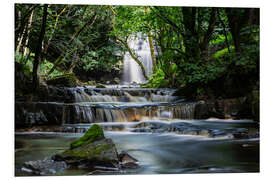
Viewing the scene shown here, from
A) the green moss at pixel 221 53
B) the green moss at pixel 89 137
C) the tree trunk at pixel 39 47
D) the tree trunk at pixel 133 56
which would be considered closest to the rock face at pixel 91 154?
the green moss at pixel 89 137

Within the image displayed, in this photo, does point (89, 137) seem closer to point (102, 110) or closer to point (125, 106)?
point (102, 110)

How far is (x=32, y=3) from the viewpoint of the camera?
335 centimetres

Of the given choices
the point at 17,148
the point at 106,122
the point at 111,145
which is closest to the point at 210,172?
the point at 111,145

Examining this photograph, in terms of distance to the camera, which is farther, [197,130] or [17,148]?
[197,130]

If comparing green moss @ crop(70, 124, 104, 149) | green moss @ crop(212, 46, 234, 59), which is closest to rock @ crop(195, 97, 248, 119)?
green moss @ crop(212, 46, 234, 59)

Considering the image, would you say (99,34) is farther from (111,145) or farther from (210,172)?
(210,172)

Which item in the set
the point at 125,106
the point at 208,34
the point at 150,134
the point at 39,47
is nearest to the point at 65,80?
the point at 39,47

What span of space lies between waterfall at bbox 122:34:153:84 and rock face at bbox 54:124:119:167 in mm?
2169

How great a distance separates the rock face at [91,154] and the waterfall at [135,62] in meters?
2.17

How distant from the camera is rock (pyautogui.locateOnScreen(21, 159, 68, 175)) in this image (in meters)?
2.58

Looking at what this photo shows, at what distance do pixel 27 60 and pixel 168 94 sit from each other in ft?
7.77

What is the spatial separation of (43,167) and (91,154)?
0.48 meters

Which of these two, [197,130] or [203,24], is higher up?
[203,24]

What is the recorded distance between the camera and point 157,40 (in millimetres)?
4805
